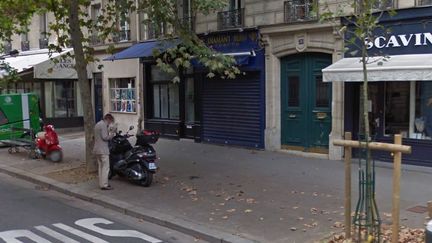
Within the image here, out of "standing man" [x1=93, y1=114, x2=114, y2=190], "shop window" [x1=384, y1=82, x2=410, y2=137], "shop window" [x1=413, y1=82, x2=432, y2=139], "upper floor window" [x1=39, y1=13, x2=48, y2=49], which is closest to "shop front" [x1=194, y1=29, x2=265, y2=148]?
"shop window" [x1=384, y1=82, x2=410, y2=137]

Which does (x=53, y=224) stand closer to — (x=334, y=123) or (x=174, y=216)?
(x=174, y=216)

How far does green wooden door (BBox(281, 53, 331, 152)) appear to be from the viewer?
1270 centimetres

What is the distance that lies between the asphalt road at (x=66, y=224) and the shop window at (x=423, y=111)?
669 centimetres

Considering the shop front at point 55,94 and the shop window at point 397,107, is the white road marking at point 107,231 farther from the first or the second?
the shop front at point 55,94

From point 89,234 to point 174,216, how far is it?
4.37 ft

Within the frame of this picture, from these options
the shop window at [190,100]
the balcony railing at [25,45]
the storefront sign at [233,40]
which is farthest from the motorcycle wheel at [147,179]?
the balcony railing at [25,45]

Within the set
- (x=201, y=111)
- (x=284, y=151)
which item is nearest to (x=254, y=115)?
(x=284, y=151)

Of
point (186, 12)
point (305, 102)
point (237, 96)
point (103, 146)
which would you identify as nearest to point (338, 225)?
point (103, 146)

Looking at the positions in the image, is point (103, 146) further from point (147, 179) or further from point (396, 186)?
point (396, 186)

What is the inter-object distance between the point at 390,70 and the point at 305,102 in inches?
133

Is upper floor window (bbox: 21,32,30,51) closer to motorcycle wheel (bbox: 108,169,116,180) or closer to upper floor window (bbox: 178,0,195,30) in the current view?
upper floor window (bbox: 178,0,195,30)

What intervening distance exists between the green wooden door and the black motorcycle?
470cm

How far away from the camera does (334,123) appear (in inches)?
482

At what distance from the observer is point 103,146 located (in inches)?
383
